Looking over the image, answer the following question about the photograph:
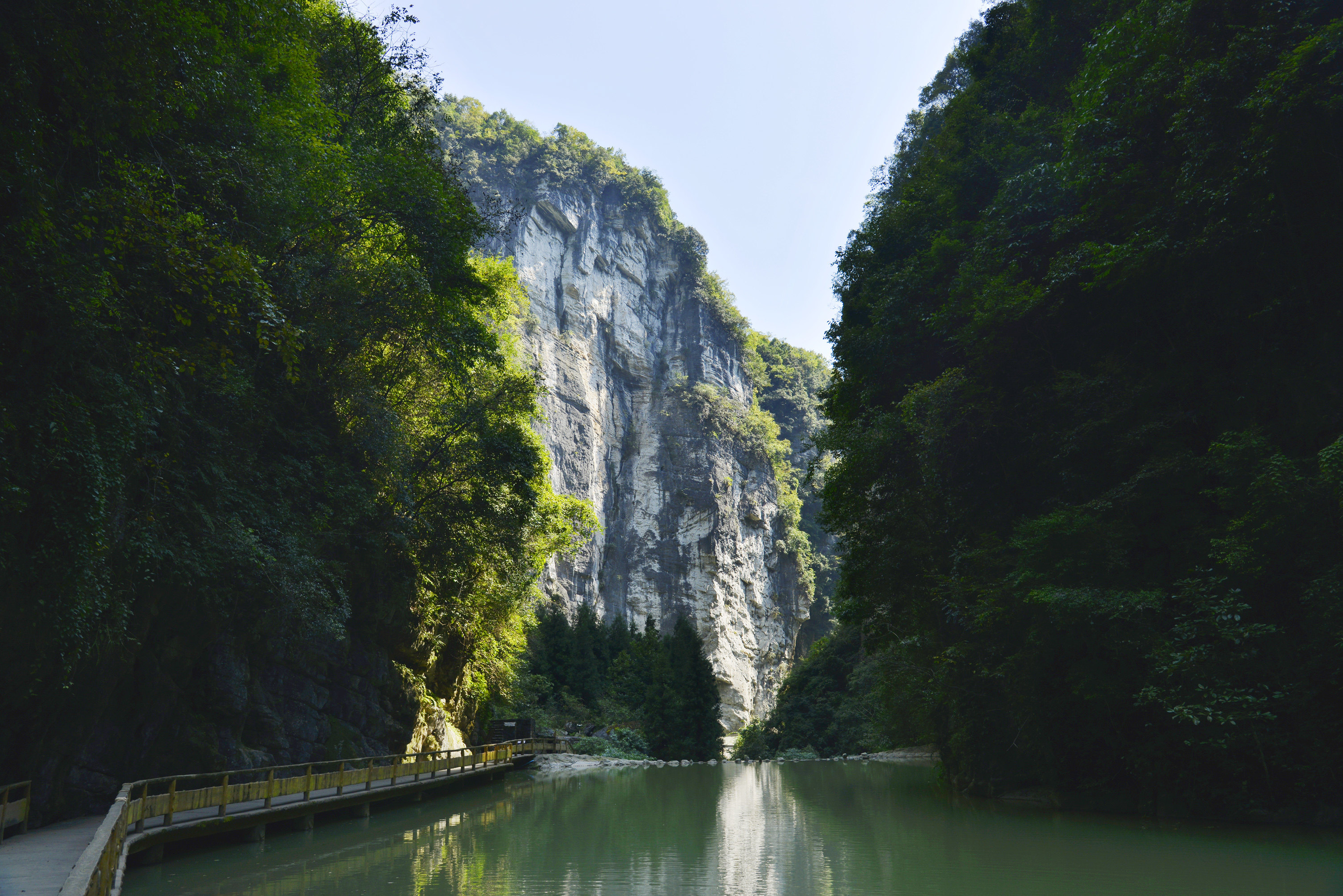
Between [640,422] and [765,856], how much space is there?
69.2 m

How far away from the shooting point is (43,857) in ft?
24.2

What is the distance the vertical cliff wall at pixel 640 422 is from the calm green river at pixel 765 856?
47.7m

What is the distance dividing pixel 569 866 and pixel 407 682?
11.9 metres

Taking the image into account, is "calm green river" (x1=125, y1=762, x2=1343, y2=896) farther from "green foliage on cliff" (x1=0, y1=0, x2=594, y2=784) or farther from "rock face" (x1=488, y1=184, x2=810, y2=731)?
"rock face" (x1=488, y1=184, x2=810, y2=731)


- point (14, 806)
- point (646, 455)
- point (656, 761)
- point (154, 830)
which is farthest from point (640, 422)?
point (14, 806)

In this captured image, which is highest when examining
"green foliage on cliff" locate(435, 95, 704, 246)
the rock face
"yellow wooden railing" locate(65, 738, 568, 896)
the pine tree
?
"green foliage on cliff" locate(435, 95, 704, 246)

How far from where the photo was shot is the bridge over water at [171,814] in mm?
6465

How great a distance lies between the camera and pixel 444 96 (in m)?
76.1

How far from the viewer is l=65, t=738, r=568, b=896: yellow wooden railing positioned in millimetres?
6264

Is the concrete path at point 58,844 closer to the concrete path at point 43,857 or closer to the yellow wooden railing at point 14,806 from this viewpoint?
the concrete path at point 43,857

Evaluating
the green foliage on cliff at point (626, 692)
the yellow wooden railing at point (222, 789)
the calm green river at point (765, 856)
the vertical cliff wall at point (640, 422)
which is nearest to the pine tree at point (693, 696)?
the green foliage on cliff at point (626, 692)

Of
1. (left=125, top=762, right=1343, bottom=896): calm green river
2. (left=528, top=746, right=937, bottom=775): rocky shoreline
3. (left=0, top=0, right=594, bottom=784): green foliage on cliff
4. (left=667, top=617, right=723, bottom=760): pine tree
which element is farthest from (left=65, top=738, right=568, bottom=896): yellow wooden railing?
(left=667, top=617, right=723, bottom=760): pine tree

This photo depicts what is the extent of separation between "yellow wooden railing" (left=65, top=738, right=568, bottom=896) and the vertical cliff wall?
42.4 metres

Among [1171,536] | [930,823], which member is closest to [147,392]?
[930,823]
